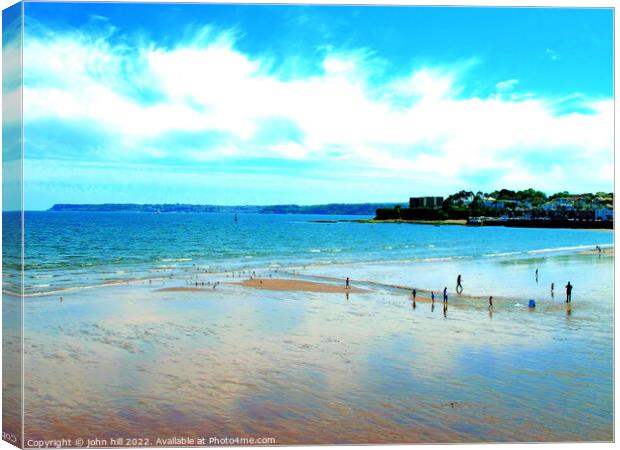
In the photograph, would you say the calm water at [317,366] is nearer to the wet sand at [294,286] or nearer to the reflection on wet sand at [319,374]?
the reflection on wet sand at [319,374]

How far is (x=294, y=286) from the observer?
20516 millimetres

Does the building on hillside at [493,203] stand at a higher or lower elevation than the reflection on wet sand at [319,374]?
higher

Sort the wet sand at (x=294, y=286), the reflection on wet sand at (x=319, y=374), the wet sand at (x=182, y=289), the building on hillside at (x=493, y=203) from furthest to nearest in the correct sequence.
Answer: the building on hillside at (x=493, y=203), the wet sand at (x=294, y=286), the wet sand at (x=182, y=289), the reflection on wet sand at (x=319, y=374)

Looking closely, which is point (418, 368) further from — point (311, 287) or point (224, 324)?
point (311, 287)

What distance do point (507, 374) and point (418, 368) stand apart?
4.33 ft

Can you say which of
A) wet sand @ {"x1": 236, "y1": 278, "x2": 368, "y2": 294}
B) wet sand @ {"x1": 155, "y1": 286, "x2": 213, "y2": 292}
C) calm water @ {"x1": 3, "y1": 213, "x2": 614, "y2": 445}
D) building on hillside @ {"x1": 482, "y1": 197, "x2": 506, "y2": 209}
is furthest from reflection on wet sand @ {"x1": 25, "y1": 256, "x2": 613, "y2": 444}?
building on hillside @ {"x1": 482, "y1": 197, "x2": 506, "y2": 209}

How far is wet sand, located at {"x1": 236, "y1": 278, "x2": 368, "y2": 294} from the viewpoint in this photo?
64.1 feet

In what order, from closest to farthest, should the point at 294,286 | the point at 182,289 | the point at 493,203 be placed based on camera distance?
the point at 182,289 < the point at 294,286 < the point at 493,203

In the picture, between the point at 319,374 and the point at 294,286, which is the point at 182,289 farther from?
the point at 319,374

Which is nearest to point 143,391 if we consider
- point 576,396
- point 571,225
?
point 576,396

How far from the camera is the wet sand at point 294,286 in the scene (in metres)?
19.5

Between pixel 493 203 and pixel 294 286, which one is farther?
pixel 493 203

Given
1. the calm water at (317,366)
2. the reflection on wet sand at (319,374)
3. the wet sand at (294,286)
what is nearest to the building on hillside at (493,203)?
the wet sand at (294,286)

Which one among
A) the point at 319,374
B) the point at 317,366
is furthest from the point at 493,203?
the point at 319,374
